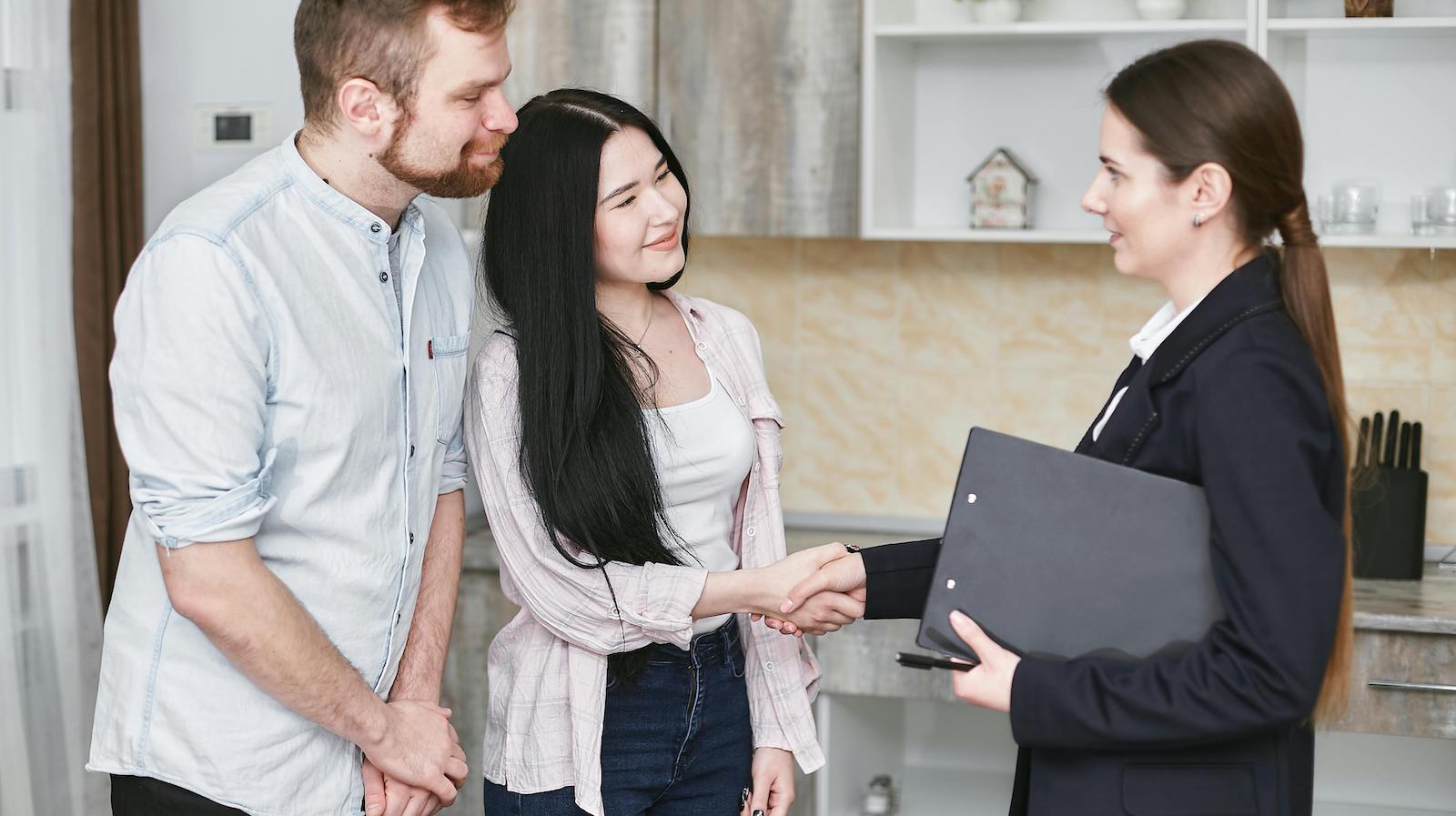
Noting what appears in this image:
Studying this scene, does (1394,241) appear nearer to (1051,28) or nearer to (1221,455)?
(1051,28)

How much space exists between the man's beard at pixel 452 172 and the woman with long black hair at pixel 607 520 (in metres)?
0.22

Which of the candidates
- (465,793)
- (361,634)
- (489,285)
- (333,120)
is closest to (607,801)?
(361,634)

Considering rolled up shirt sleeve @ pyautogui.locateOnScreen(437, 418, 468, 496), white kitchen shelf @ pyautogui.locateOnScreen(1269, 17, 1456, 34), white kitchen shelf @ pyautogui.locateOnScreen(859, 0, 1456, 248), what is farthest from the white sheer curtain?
white kitchen shelf @ pyautogui.locateOnScreen(1269, 17, 1456, 34)

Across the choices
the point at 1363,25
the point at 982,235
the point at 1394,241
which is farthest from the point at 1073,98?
the point at 1394,241

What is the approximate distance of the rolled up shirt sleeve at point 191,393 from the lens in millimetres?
1259

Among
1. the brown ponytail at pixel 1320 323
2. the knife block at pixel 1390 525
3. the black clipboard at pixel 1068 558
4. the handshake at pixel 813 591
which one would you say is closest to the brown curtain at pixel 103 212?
the handshake at pixel 813 591

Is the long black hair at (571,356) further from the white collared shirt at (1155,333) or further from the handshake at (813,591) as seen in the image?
the white collared shirt at (1155,333)

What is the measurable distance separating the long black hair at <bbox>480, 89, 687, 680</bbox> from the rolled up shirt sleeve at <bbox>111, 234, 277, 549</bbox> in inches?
17.5

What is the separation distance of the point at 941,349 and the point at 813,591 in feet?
5.29

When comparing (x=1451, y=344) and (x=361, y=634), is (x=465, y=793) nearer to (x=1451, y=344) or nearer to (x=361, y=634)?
(x=361, y=634)

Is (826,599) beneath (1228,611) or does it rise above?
beneath

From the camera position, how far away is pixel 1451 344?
294cm

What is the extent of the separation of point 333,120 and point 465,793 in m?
1.90

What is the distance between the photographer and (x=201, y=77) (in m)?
3.06
